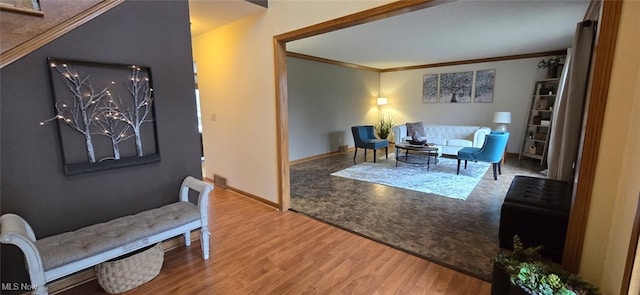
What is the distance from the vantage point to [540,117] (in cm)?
598

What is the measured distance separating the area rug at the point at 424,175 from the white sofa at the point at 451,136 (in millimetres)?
361

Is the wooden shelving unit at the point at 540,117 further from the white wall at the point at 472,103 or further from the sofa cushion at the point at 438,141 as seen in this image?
the sofa cushion at the point at 438,141

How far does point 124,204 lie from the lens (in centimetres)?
218

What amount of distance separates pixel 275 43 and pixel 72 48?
1737 mm

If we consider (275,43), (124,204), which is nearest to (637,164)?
(275,43)

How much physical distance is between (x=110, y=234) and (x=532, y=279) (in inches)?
99.0

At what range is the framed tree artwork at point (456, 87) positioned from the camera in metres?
7.03

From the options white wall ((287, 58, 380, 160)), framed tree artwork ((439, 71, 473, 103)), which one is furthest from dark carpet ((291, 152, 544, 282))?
framed tree artwork ((439, 71, 473, 103))

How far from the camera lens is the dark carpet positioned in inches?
92.1

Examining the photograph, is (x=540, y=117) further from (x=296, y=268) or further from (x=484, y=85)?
(x=296, y=268)

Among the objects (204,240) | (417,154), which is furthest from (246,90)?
(417,154)

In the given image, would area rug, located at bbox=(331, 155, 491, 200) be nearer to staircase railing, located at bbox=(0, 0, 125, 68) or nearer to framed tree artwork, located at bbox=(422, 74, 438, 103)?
framed tree artwork, located at bbox=(422, 74, 438, 103)

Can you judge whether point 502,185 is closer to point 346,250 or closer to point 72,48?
point 346,250

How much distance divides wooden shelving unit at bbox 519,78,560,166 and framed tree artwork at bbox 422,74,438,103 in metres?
2.22
